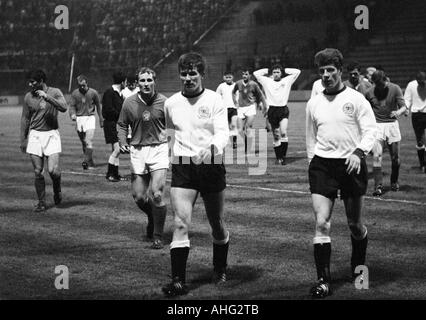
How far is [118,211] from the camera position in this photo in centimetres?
1212

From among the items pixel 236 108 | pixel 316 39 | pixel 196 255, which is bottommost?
pixel 196 255

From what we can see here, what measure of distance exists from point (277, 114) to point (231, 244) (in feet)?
30.5

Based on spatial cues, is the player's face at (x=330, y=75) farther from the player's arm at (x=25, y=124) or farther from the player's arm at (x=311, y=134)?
the player's arm at (x=25, y=124)

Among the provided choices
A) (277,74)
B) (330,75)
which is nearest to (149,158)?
(330,75)

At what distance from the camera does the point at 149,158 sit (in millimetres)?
9609

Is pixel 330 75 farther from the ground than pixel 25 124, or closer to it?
farther from the ground

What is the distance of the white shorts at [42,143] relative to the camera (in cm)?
1239

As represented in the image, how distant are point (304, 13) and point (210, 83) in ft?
25.4

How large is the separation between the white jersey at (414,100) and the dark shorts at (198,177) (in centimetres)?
1004

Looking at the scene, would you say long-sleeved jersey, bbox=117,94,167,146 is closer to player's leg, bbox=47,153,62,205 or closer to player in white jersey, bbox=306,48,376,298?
player in white jersey, bbox=306,48,376,298

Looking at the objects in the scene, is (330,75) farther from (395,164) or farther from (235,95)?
(235,95)

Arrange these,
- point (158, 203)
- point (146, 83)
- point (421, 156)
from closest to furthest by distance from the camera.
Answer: point (146, 83)
point (158, 203)
point (421, 156)
